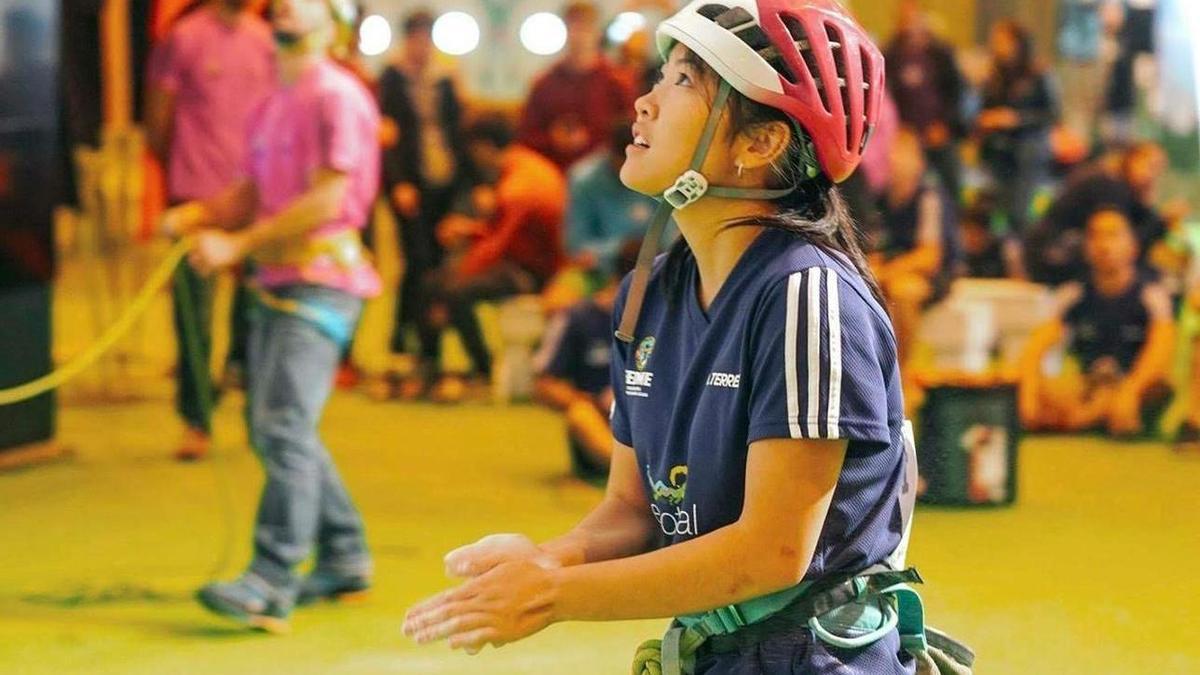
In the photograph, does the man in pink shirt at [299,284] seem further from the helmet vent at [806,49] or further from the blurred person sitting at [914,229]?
the blurred person sitting at [914,229]

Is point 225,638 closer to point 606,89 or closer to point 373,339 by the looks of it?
point 606,89

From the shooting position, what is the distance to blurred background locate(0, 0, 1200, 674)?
17.3ft

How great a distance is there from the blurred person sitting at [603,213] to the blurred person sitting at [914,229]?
1324 millimetres

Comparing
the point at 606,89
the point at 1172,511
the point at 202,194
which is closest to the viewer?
the point at 1172,511

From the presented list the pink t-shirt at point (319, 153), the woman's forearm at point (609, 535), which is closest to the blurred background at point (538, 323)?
the pink t-shirt at point (319, 153)

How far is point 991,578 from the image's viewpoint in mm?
5500

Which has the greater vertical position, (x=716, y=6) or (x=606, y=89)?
(x=716, y=6)

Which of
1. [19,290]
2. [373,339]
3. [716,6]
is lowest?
[373,339]

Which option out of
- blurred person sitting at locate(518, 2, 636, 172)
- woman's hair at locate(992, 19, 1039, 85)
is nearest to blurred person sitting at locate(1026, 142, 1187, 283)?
woman's hair at locate(992, 19, 1039, 85)

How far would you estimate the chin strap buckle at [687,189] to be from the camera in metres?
1.95

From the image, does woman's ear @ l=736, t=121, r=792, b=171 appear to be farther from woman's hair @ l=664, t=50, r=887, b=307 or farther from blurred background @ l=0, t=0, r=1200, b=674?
blurred background @ l=0, t=0, r=1200, b=674

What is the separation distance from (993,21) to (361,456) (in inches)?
206

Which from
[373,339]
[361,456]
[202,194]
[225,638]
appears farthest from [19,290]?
[373,339]

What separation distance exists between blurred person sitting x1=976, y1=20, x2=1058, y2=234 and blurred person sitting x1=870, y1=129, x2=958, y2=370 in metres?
1.73
